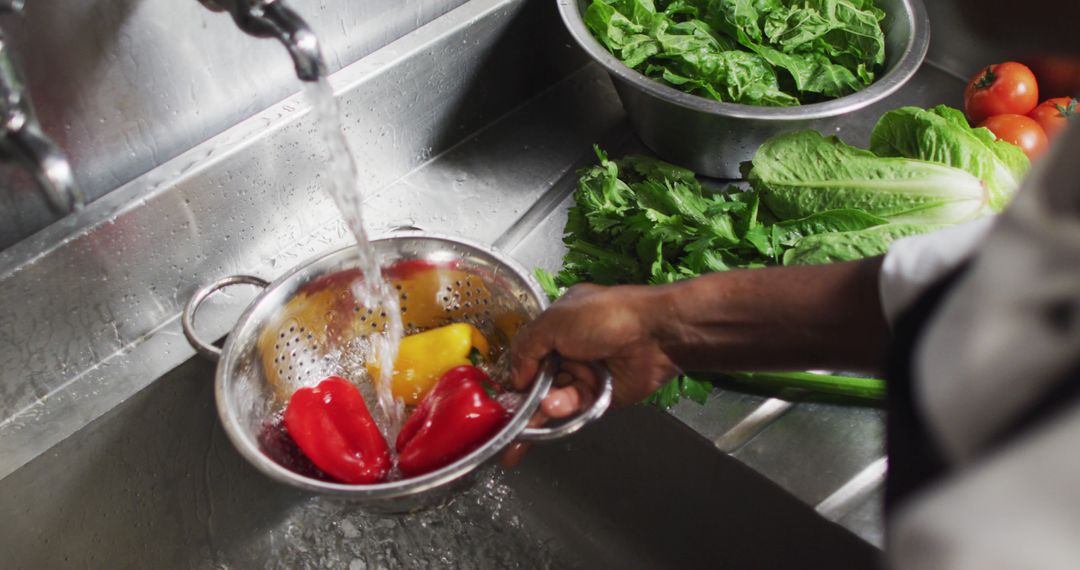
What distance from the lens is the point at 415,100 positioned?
3.80 ft

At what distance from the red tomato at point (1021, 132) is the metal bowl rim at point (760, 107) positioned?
0.55 feet

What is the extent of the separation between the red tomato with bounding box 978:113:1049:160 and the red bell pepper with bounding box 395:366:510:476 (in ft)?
2.74

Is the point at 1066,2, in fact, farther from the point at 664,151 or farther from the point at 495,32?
the point at 495,32

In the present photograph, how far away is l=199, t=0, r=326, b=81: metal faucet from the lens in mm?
727

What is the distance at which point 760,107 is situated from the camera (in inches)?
41.3

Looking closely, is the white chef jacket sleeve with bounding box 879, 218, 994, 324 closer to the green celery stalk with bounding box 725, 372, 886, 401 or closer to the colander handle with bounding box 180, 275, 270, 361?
the green celery stalk with bounding box 725, 372, 886, 401

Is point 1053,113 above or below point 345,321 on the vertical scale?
below

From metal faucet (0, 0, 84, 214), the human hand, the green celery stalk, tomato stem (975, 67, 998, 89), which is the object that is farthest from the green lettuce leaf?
metal faucet (0, 0, 84, 214)

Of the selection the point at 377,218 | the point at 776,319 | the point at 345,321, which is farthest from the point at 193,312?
the point at 776,319

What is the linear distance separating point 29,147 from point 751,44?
0.90 metres

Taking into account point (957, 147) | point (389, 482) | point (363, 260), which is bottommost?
point (957, 147)

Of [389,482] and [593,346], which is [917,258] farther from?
[389,482]

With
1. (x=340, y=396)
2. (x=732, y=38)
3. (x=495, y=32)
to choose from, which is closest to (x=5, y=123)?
(x=340, y=396)

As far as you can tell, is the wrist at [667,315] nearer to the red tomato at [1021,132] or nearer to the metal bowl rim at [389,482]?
the metal bowl rim at [389,482]
